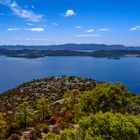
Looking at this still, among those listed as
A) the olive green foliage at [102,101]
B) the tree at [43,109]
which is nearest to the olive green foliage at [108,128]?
the olive green foliage at [102,101]

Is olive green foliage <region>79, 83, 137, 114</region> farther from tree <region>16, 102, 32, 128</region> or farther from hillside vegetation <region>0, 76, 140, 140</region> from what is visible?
tree <region>16, 102, 32, 128</region>

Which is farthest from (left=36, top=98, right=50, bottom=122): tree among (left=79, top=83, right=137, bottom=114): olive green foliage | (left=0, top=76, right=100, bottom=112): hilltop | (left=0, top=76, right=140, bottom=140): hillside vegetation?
(left=0, top=76, right=100, bottom=112): hilltop

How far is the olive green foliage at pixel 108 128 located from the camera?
26.1m

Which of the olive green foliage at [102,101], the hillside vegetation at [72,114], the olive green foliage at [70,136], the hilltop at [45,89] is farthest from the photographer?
the hilltop at [45,89]

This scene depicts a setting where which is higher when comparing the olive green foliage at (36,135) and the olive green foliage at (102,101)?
the olive green foliage at (102,101)

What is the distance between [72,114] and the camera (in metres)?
56.6

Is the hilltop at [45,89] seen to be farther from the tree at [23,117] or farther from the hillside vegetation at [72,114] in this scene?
the tree at [23,117]

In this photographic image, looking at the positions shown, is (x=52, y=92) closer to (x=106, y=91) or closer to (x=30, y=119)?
(x=30, y=119)

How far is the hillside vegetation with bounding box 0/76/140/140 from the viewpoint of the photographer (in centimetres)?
2662

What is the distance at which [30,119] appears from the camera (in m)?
54.8

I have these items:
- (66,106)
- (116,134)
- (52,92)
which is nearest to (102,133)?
(116,134)

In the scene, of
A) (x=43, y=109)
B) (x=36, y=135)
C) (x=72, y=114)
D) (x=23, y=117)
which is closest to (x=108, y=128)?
(x=36, y=135)

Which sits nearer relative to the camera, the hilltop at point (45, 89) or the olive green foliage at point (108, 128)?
the olive green foliage at point (108, 128)

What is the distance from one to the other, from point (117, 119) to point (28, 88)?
82.7 meters
